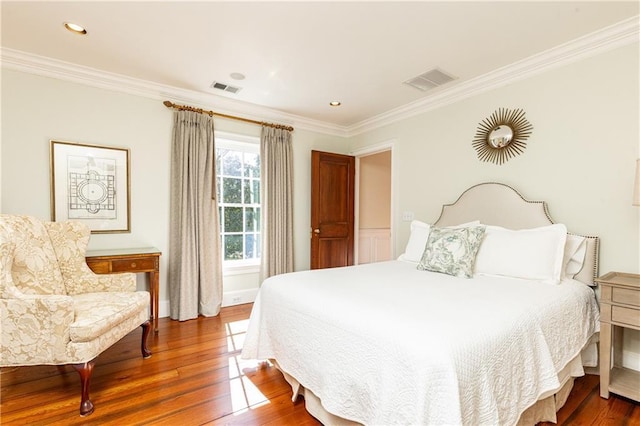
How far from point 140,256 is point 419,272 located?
2.57 metres

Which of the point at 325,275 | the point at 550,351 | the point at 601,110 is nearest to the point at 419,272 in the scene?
the point at 325,275

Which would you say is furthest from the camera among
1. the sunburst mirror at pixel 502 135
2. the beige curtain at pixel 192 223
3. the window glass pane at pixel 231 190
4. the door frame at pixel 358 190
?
the door frame at pixel 358 190

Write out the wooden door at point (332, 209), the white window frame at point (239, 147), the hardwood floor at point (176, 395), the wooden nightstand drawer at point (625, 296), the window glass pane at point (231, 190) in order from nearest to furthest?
the hardwood floor at point (176, 395) < the wooden nightstand drawer at point (625, 296) < the white window frame at point (239, 147) < the window glass pane at point (231, 190) < the wooden door at point (332, 209)

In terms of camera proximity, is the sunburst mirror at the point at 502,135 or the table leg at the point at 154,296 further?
the table leg at the point at 154,296

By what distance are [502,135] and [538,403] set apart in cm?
229

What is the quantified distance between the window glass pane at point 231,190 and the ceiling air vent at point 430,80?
2.42 metres

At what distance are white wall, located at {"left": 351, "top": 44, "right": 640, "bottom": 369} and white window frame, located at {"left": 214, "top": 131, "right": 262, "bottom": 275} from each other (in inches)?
97.6

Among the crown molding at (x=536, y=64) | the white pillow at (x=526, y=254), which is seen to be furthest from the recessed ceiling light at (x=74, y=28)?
the white pillow at (x=526, y=254)

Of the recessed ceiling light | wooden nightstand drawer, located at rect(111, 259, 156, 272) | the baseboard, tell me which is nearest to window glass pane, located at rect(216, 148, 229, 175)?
wooden nightstand drawer, located at rect(111, 259, 156, 272)

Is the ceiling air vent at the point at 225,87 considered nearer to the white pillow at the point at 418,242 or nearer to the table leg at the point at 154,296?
the table leg at the point at 154,296

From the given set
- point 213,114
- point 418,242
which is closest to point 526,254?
point 418,242

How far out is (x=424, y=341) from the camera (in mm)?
1167

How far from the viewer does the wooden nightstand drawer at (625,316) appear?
183 centimetres

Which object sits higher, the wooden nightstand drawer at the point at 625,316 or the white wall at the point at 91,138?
the white wall at the point at 91,138
